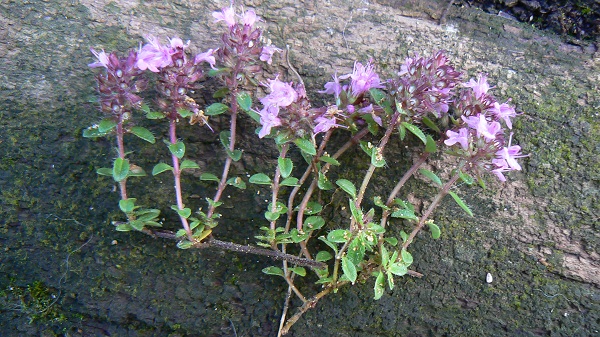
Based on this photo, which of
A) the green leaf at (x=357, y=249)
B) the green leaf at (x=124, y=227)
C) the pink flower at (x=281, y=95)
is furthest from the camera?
the green leaf at (x=124, y=227)

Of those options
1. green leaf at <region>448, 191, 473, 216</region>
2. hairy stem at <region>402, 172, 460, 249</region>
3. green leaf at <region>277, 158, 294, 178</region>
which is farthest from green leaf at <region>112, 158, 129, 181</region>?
green leaf at <region>448, 191, 473, 216</region>

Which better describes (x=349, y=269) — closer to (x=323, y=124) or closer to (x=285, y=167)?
(x=285, y=167)

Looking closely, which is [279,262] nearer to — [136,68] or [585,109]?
[136,68]

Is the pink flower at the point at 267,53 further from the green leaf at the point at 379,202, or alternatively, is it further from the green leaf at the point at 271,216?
the green leaf at the point at 379,202

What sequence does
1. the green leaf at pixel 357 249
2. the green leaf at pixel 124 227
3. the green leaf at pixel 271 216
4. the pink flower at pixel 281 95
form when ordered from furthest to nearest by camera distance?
the green leaf at pixel 124 227 < the green leaf at pixel 271 216 < the green leaf at pixel 357 249 < the pink flower at pixel 281 95

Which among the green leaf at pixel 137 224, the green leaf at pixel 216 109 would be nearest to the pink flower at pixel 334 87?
the green leaf at pixel 216 109

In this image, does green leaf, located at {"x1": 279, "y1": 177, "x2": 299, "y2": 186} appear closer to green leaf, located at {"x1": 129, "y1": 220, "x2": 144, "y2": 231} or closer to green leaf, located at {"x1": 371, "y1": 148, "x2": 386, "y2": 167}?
green leaf, located at {"x1": 371, "y1": 148, "x2": 386, "y2": 167}

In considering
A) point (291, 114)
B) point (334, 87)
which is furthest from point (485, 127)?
point (291, 114)
